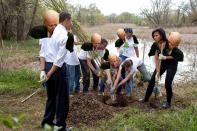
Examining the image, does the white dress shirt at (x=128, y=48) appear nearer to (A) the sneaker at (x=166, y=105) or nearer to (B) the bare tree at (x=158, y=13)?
(A) the sneaker at (x=166, y=105)

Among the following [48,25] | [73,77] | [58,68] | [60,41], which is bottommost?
[73,77]

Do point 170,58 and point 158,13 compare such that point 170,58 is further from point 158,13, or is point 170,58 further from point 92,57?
point 158,13

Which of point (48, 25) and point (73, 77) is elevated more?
point (48, 25)

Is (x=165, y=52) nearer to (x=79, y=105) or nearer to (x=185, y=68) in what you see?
(x=79, y=105)

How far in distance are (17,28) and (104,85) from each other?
17321 millimetres

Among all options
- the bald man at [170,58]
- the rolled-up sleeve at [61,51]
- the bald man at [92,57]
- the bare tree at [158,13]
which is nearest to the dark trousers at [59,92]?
the rolled-up sleeve at [61,51]

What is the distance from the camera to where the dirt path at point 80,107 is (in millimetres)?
6203

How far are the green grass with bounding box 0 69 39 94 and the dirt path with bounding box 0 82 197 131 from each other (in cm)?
38

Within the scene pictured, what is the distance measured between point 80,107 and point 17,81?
327 centimetres

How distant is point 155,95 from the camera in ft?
25.4

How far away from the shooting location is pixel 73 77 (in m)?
8.11

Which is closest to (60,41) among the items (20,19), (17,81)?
(17,81)

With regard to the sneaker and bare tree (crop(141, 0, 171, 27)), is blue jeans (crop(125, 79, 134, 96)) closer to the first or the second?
the sneaker

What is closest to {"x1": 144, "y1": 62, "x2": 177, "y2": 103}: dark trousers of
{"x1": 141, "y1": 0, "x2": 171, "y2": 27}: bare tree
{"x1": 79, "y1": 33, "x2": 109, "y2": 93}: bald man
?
{"x1": 79, "y1": 33, "x2": 109, "y2": 93}: bald man
